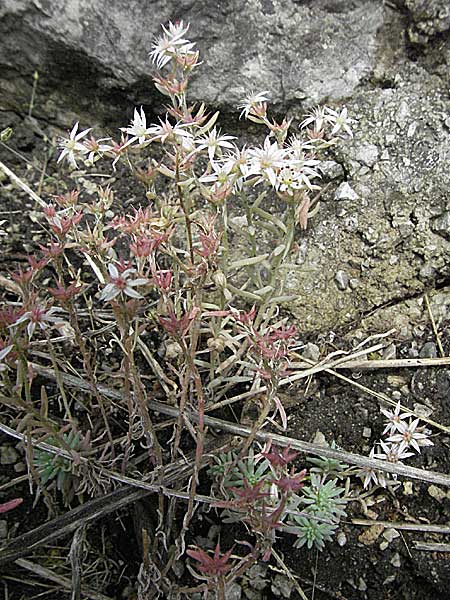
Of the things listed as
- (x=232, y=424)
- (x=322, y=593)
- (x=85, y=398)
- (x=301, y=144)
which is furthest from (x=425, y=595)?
(x=301, y=144)

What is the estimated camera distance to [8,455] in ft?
5.49

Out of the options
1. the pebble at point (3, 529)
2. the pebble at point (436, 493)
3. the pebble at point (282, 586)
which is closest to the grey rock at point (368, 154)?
the pebble at point (436, 493)

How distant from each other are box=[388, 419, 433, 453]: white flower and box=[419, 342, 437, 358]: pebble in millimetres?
250

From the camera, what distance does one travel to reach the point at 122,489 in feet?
4.80

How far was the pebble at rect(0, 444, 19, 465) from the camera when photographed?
1.66m

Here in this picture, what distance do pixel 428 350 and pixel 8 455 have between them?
3.65 feet

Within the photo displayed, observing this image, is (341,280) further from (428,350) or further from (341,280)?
(428,350)

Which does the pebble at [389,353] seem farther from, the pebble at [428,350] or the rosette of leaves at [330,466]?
the rosette of leaves at [330,466]

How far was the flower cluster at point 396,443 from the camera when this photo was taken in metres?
1.57

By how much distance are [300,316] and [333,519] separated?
55cm

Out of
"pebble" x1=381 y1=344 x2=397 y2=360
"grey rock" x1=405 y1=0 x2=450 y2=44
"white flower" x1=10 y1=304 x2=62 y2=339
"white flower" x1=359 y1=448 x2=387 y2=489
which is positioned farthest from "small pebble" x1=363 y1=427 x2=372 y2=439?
"grey rock" x1=405 y1=0 x2=450 y2=44

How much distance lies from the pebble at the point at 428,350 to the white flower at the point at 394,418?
0.64 feet

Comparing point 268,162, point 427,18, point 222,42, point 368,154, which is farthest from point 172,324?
point 427,18

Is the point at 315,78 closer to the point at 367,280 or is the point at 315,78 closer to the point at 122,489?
the point at 367,280
